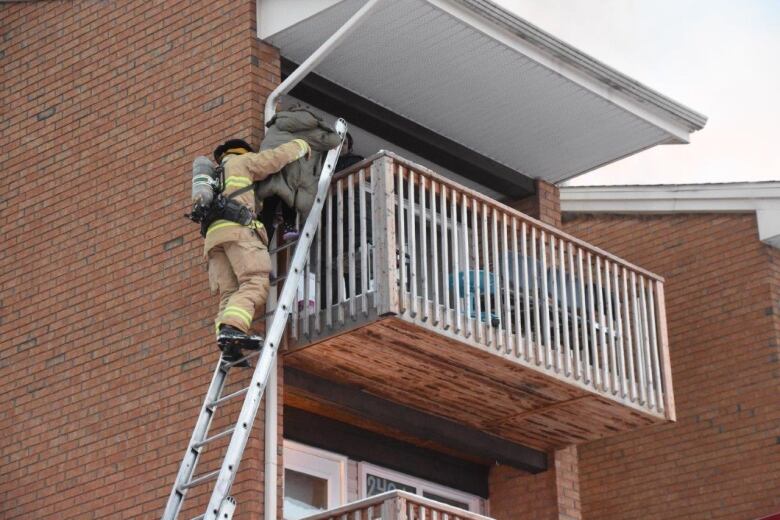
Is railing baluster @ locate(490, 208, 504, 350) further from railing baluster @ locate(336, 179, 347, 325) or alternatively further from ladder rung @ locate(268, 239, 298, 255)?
ladder rung @ locate(268, 239, 298, 255)

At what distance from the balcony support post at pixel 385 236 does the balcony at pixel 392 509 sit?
1330 millimetres

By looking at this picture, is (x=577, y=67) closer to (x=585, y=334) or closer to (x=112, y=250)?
(x=585, y=334)

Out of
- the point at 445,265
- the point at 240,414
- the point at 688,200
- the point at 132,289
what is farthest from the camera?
the point at 688,200

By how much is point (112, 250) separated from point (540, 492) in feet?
14.4

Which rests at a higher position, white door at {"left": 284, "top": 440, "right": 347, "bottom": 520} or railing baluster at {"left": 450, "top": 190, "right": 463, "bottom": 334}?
railing baluster at {"left": 450, "top": 190, "right": 463, "bottom": 334}

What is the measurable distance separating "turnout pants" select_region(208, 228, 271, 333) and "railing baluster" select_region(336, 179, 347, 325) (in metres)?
0.55

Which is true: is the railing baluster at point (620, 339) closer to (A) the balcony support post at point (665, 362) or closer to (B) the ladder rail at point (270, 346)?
(A) the balcony support post at point (665, 362)

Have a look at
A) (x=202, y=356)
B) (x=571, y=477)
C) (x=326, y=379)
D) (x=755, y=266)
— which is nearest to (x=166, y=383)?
(x=202, y=356)

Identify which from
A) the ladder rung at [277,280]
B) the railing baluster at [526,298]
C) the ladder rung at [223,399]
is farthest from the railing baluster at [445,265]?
the ladder rung at [223,399]

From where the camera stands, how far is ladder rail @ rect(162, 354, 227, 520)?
489 inches

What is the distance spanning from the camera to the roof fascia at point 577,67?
571 inches

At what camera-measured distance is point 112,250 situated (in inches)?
589

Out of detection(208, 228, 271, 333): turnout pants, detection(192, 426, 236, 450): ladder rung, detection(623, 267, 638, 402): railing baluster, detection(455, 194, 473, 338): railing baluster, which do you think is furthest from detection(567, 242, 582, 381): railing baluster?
detection(192, 426, 236, 450): ladder rung

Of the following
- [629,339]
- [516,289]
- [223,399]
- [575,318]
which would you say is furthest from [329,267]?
[629,339]
